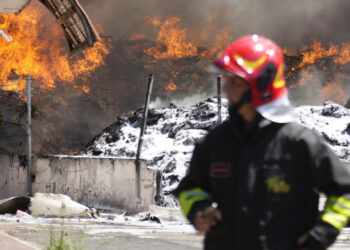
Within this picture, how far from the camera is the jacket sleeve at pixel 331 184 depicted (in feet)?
6.37

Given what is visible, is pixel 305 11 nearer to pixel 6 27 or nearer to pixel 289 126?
pixel 6 27

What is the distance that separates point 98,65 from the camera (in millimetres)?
39750

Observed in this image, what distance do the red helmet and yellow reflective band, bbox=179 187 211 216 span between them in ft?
1.27

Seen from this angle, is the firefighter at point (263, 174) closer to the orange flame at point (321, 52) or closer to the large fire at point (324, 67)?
the large fire at point (324, 67)

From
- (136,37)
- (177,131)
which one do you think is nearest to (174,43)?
(136,37)

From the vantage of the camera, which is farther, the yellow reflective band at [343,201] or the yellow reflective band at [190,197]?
the yellow reflective band at [190,197]

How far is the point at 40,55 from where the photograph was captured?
36.2 m

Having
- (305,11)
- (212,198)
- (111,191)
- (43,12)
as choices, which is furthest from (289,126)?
(305,11)

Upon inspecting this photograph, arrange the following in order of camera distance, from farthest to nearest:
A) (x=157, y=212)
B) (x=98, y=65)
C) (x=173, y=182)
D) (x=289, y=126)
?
(x=98, y=65) < (x=173, y=182) < (x=157, y=212) < (x=289, y=126)

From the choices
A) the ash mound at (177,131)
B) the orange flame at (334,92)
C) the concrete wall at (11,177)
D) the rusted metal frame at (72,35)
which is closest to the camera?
the rusted metal frame at (72,35)

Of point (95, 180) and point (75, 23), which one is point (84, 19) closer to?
point (75, 23)

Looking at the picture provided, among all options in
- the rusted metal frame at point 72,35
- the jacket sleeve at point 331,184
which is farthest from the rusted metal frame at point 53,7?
the jacket sleeve at point 331,184

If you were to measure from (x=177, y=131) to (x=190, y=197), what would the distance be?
22211 mm

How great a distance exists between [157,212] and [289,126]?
449 inches
